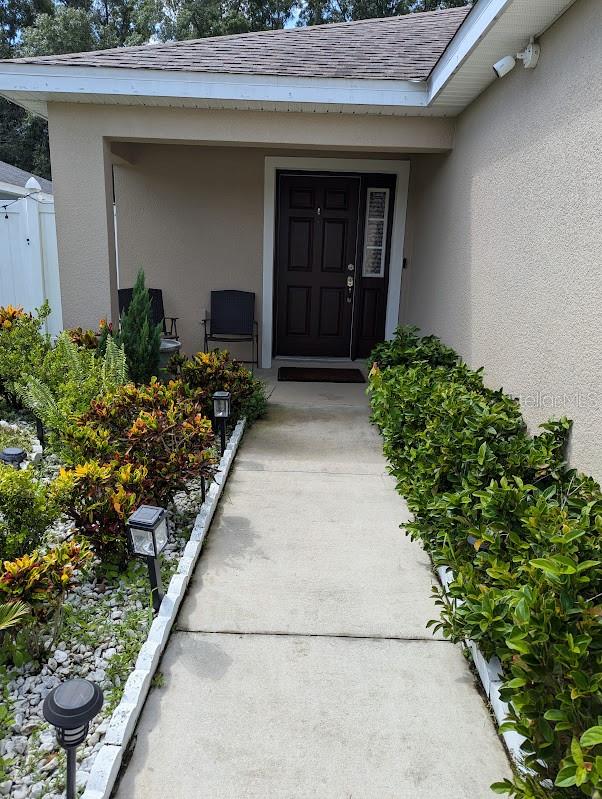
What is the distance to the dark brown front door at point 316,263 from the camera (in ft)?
22.6

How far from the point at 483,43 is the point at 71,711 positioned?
399 cm

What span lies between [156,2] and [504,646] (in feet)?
77.0

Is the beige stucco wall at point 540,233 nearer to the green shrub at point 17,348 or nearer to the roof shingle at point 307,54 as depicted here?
the roof shingle at point 307,54

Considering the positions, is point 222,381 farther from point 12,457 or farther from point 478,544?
point 478,544

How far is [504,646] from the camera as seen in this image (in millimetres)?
1947

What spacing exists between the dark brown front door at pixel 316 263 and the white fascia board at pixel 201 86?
6.82 feet

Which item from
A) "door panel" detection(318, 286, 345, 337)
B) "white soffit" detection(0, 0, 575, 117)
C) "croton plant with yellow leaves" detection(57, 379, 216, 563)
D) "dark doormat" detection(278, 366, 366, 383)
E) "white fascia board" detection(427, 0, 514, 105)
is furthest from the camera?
"door panel" detection(318, 286, 345, 337)

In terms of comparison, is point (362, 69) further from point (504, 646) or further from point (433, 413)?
point (504, 646)

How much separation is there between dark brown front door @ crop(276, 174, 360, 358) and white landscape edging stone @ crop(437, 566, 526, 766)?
527 cm

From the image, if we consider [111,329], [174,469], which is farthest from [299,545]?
[111,329]

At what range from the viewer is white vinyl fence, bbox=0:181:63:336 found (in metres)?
Answer: 5.96

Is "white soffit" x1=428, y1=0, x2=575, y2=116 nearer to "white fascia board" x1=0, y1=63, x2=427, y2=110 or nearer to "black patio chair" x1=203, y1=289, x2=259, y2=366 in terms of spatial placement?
"white fascia board" x1=0, y1=63, x2=427, y2=110

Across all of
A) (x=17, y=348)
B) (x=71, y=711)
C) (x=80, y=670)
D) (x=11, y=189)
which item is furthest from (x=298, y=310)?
(x=11, y=189)

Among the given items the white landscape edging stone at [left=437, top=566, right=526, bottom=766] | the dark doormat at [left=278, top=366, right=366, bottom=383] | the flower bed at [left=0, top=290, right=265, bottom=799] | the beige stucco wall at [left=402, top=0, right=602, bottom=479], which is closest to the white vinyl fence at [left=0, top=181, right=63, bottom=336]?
the flower bed at [left=0, top=290, right=265, bottom=799]
